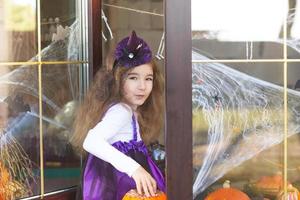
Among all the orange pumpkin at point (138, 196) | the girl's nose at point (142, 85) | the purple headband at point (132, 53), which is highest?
the purple headband at point (132, 53)

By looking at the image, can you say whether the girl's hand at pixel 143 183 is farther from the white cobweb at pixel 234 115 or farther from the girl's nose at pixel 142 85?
the girl's nose at pixel 142 85

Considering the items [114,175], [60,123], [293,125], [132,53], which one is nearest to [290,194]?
[293,125]

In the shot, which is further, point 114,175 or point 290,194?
point 114,175

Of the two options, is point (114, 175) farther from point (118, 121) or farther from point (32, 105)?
point (32, 105)

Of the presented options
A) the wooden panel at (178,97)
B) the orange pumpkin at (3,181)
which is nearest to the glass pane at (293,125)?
the wooden panel at (178,97)

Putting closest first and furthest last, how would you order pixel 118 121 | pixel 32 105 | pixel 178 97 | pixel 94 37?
pixel 178 97
pixel 118 121
pixel 32 105
pixel 94 37

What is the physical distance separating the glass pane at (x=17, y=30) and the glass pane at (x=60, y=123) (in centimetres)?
12

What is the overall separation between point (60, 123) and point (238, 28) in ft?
3.02

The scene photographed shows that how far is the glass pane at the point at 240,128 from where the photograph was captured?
1.69m

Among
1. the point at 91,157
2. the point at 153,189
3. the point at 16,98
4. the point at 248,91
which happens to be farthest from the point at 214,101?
the point at 16,98

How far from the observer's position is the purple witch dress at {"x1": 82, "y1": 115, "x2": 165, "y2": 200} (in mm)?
1899

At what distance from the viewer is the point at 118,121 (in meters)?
1.90

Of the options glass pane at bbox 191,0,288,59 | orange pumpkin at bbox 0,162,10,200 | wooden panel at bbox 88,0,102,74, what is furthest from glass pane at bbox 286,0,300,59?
orange pumpkin at bbox 0,162,10,200

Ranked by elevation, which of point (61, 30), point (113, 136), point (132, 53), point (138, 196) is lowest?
point (138, 196)
